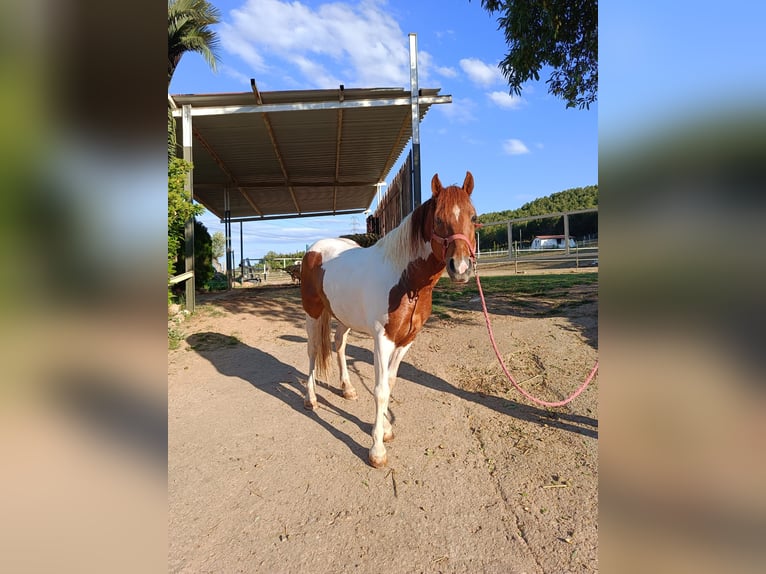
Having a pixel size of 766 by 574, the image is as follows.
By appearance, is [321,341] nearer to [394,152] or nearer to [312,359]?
[312,359]

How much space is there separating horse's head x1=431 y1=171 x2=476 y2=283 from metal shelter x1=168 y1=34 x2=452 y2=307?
217 inches

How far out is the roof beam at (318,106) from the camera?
773 centimetres

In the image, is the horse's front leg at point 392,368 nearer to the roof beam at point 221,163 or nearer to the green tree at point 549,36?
the green tree at point 549,36

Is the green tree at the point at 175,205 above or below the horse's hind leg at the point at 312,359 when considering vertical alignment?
above

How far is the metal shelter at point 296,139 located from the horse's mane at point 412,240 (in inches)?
207

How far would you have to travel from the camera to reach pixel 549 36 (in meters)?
4.32

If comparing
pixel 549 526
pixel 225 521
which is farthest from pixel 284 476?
pixel 549 526

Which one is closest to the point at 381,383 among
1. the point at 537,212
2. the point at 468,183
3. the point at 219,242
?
the point at 468,183

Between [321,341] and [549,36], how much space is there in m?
4.42

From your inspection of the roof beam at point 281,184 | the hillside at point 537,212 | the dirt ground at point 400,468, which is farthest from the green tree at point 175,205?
the hillside at point 537,212

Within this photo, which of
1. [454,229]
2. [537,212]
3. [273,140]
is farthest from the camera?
[537,212]

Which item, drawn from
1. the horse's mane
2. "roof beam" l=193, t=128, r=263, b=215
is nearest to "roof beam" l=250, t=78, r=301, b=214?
"roof beam" l=193, t=128, r=263, b=215
